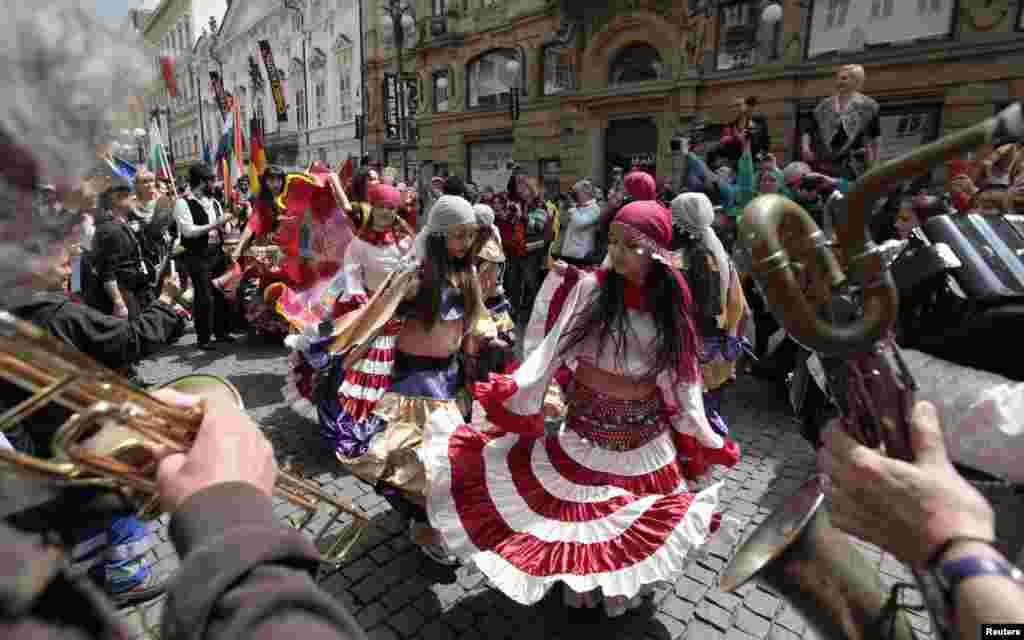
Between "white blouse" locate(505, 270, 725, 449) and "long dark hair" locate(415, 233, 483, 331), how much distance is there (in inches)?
32.6

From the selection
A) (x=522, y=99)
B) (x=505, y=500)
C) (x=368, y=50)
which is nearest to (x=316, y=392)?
(x=505, y=500)

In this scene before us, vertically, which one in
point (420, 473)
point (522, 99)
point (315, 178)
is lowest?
point (420, 473)

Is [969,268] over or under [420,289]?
over

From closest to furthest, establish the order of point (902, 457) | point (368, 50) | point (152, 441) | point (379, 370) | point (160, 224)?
point (152, 441), point (902, 457), point (379, 370), point (160, 224), point (368, 50)

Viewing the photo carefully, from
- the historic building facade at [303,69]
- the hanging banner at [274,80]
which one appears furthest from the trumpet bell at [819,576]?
the historic building facade at [303,69]

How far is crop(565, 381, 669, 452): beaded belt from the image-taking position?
102 inches

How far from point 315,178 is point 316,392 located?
2.82 m

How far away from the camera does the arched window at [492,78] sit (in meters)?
18.8

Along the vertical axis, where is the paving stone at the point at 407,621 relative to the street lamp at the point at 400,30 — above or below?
below

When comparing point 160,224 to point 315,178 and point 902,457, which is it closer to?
point 315,178

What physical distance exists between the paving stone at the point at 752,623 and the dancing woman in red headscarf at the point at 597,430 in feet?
2.11

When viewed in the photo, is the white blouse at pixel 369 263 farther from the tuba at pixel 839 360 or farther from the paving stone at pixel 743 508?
the tuba at pixel 839 360

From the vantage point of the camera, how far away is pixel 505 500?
2.38m

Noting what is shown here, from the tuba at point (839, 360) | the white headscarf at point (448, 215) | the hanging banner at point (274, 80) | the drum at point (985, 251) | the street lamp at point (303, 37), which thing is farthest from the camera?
the street lamp at point (303, 37)
